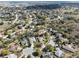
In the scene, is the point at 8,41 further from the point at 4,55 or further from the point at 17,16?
the point at 17,16

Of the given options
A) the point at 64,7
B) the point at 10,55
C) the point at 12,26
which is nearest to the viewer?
the point at 10,55

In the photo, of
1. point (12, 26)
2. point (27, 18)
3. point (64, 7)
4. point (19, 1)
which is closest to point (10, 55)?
point (12, 26)

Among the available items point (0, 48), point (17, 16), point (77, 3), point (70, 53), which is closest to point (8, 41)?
point (0, 48)

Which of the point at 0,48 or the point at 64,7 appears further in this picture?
the point at 64,7

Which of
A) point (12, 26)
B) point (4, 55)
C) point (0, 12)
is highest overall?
point (0, 12)

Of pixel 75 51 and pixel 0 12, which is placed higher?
pixel 0 12

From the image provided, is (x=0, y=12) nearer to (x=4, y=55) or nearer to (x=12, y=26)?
(x=12, y=26)

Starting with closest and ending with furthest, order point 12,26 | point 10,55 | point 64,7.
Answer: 1. point 10,55
2. point 12,26
3. point 64,7
